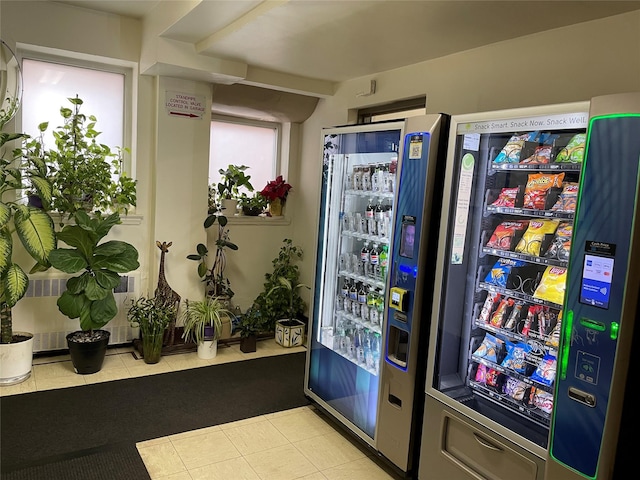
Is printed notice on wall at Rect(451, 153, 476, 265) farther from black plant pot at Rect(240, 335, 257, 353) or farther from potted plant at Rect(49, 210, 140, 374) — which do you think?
black plant pot at Rect(240, 335, 257, 353)

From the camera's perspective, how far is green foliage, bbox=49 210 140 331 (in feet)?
12.1

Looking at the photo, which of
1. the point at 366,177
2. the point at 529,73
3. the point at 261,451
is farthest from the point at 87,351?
the point at 529,73

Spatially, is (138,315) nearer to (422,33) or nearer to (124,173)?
(124,173)

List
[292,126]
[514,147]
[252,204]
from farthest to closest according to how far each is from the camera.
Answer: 1. [292,126]
2. [252,204]
3. [514,147]

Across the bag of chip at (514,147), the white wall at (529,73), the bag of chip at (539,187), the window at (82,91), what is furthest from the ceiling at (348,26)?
the bag of chip at (539,187)

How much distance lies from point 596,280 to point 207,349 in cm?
341

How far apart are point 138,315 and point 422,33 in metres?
3.06

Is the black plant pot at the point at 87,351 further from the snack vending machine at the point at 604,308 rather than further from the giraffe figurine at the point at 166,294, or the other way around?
the snack vending machine at the point at 604,308

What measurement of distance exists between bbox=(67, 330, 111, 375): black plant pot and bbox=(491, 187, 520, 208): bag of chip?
3155 millimetres

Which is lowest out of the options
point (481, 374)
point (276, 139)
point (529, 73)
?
point (481, 374)

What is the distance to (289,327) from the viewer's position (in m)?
4.82

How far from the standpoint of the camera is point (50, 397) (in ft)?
11.4

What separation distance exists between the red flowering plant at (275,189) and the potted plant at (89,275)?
1701mm

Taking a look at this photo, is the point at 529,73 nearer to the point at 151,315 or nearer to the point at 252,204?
the point at 252,204
